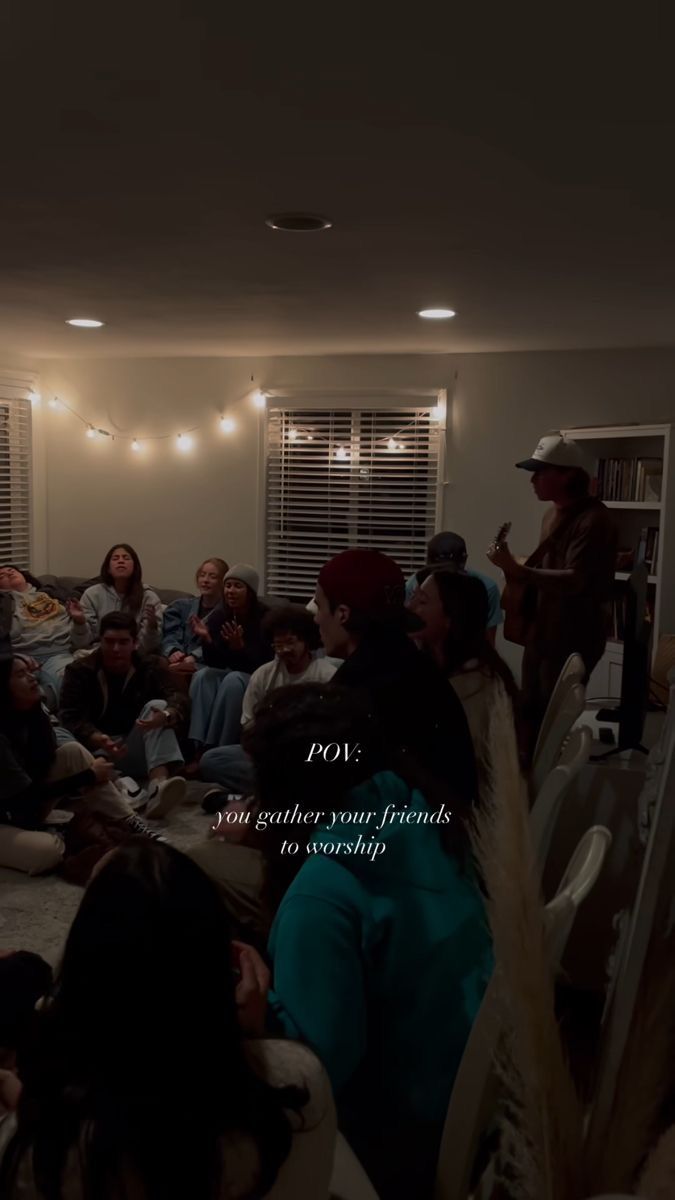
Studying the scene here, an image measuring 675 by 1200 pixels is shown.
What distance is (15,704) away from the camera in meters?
3.61

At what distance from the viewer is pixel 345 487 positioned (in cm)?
647

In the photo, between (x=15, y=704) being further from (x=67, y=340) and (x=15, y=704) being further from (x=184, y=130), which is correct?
(x=67, y=340)

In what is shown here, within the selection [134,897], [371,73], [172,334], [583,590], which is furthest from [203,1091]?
[172,334]

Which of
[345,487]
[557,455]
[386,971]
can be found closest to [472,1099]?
[386,971]

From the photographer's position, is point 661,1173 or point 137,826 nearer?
point 661,1173

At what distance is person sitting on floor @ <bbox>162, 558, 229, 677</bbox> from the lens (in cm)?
566

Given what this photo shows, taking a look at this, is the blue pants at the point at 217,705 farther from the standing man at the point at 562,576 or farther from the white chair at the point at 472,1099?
the white chair at the point at 472,1099

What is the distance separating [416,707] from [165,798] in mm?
2479

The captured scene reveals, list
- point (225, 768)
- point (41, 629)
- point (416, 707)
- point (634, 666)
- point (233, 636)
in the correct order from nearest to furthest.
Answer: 1. point (416, 707)
2. point (634, 666)
3. point (225, 768)
4. point (233, 636)
5. point (41, 629)

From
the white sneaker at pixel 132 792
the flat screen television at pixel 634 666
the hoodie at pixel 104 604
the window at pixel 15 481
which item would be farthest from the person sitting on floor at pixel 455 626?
the window at pixel 15 481

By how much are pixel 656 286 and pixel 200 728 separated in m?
3.08

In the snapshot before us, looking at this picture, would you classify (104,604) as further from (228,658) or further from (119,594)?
(228,658)

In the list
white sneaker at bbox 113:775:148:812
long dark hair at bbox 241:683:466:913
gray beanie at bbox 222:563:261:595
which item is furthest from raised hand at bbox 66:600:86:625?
long dark hair at bbox 241:683:466:913

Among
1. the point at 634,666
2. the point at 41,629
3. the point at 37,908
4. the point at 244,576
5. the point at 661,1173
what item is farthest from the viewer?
the point at 41,629
